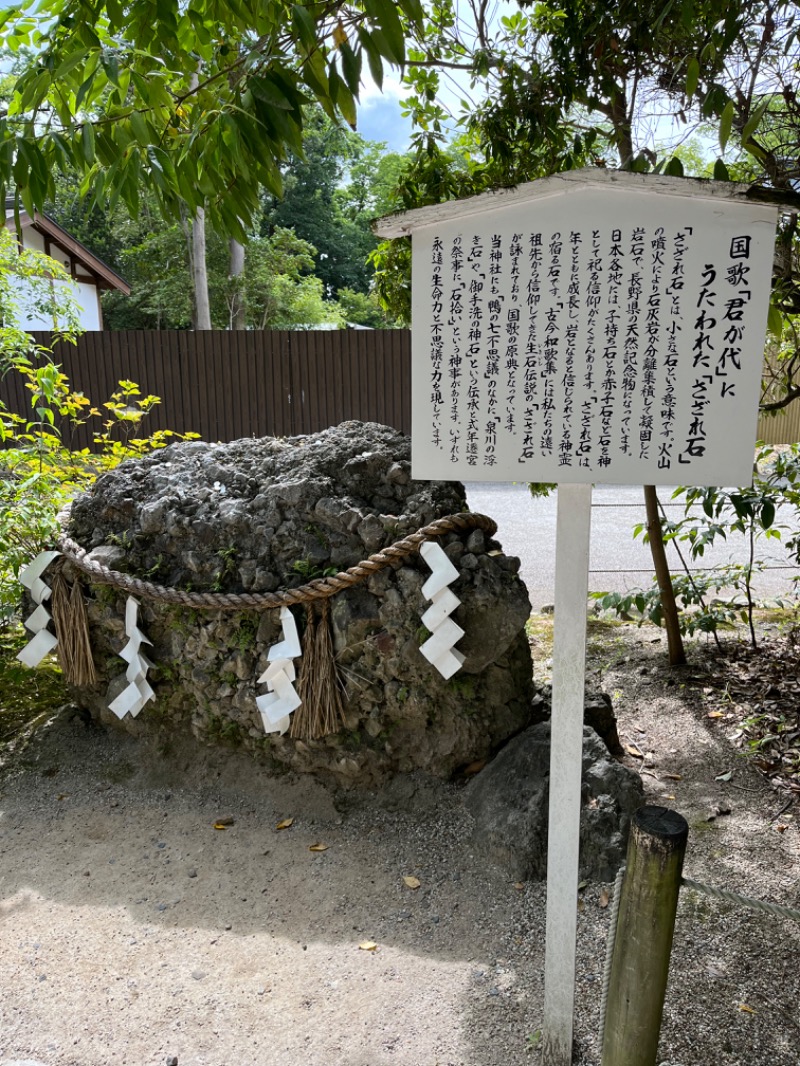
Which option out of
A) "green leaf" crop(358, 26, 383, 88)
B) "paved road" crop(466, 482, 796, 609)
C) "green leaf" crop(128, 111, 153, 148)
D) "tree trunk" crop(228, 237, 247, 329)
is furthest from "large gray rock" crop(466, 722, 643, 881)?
"tree trunk" crop(228, 237, 247, 329)

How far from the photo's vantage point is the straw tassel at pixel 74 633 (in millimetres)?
3178

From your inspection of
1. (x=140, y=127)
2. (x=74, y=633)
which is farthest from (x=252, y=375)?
(x=140, y=127)

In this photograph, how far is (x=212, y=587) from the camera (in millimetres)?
2955

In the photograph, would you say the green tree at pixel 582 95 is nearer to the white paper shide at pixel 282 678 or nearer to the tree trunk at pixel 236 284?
the white paper shide at pixel 282 678

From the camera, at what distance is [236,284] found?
18.5 meters

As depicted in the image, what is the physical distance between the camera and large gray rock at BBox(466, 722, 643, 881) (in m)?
2.50

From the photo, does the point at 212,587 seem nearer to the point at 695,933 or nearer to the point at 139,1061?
Result: the point at 139,1061

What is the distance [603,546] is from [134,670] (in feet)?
16.9

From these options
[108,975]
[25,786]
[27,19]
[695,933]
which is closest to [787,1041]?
[695,933]

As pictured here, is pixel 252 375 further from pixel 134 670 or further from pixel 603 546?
pixel 134 670

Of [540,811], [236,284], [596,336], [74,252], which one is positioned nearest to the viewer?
[596,336]

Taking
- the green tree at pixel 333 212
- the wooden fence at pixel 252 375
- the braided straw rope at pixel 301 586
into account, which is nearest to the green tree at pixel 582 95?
the braided straw rope at pixel 301 586

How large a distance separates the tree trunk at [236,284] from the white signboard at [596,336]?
17.7 metres

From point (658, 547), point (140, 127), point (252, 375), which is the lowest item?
point (658, 547)
